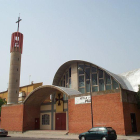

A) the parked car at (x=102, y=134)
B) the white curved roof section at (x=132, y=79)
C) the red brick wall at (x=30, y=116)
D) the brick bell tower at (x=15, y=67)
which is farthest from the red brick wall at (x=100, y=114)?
the brick bell tower at (x=15, y=67)

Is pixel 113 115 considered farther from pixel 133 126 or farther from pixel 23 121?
pixel 23 121

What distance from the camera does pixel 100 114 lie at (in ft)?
74.8

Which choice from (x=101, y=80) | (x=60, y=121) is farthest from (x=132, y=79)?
(x=60, y=121)

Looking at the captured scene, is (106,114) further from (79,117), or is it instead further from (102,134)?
(102,134)

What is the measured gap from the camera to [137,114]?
2392cm

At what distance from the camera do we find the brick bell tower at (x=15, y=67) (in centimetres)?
4112

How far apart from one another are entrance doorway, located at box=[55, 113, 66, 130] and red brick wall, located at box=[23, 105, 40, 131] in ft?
15.4

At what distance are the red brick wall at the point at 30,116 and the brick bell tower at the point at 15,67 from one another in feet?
28.4

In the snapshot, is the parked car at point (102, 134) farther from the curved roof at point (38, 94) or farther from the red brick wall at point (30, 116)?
the red brick wall at point (30, 116)

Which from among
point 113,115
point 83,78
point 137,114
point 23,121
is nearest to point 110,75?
point 83,78

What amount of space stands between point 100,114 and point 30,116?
15.6 meters

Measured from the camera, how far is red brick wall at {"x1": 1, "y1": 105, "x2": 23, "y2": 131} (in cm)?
3244

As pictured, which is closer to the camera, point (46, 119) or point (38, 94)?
point (38, 94)

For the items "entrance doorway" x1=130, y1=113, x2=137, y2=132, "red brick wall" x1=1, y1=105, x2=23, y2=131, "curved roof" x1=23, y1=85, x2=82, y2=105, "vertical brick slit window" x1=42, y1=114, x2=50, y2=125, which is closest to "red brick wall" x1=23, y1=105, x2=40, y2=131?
"red brick wall" x1=1, y1=105, x2=23, y2=131
